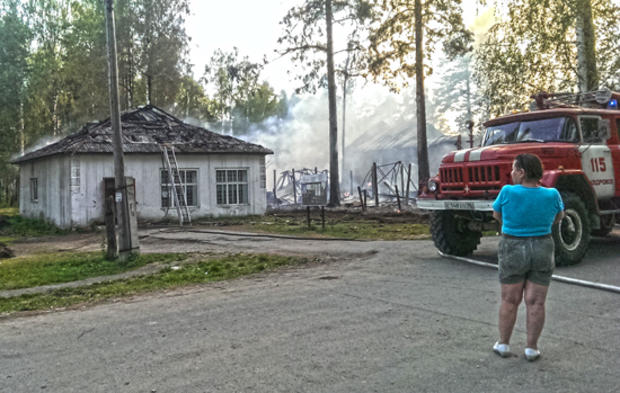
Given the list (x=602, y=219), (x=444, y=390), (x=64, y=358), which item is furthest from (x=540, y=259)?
(x=602, y=219)

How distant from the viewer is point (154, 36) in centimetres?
4153

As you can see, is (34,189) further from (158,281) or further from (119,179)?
(158,281)

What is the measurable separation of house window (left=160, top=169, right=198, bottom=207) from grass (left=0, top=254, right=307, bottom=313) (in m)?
11.5

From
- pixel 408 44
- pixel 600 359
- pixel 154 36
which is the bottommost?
pixel 600 359

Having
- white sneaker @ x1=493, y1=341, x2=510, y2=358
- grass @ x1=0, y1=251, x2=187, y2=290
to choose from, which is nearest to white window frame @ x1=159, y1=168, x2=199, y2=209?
grass @ x1=0, y1=251, x2=187, y2=290

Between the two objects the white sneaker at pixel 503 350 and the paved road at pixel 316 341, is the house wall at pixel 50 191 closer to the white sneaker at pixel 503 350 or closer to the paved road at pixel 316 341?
the paved road at pixel 316 341

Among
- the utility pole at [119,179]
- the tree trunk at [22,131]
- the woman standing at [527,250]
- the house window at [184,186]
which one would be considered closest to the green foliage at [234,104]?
the tree trunk at [22,131]

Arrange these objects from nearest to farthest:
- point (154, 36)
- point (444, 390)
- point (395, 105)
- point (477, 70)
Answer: point (444, 390)
point (477, 70)
point (154, 36)
point (395, 105)

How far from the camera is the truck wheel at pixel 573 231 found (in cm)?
924

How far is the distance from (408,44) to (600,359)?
63.8ft

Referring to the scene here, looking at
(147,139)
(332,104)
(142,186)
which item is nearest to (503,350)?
(142,186)

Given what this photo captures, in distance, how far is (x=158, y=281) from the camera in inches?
376

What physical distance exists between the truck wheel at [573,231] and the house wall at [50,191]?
17316mm

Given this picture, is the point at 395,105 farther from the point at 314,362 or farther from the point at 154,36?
the point at 314,362
